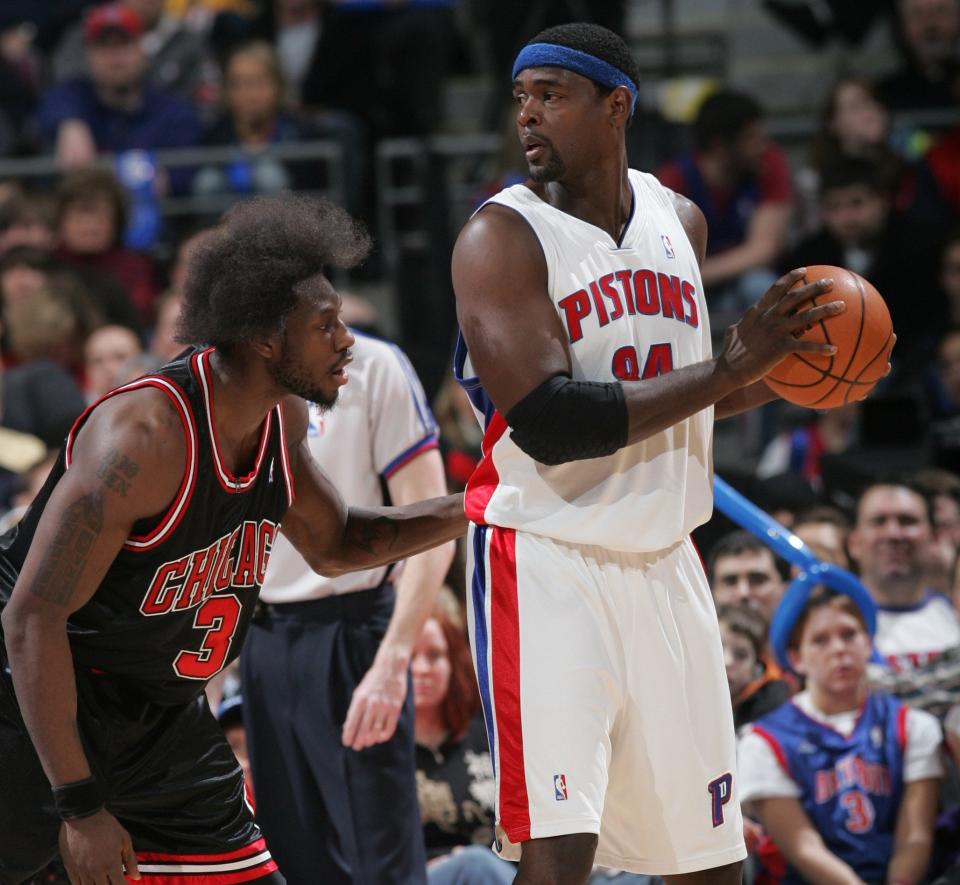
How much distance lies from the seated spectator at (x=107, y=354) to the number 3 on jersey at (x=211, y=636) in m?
3.88

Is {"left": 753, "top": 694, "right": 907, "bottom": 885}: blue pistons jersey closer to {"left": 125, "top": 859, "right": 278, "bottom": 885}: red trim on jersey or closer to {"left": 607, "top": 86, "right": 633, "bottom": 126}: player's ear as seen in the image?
{"left": 125, "top": 859, "right": 278, "bottom": 885}: red trim on jersey

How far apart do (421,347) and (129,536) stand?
528cm

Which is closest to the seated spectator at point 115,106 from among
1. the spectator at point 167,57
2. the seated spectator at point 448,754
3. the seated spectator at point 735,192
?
the spectator at point 167,57

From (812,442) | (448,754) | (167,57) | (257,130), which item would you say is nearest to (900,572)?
(812,442)

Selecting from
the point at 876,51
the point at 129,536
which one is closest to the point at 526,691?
the point at 129,536

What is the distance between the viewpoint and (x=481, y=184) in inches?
372

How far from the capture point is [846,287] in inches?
135

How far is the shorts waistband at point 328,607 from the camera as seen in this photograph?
4789mm

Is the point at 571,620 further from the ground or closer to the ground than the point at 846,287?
closer to the ground

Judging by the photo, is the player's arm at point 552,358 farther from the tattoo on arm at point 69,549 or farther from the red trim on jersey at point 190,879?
the red trim on jersey at point 190,879

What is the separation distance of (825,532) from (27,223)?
14.9 ft

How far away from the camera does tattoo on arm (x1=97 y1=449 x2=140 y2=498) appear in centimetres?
337

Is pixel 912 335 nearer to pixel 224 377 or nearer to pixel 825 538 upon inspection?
pixel 825 538

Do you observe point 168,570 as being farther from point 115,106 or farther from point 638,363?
point 115,106
